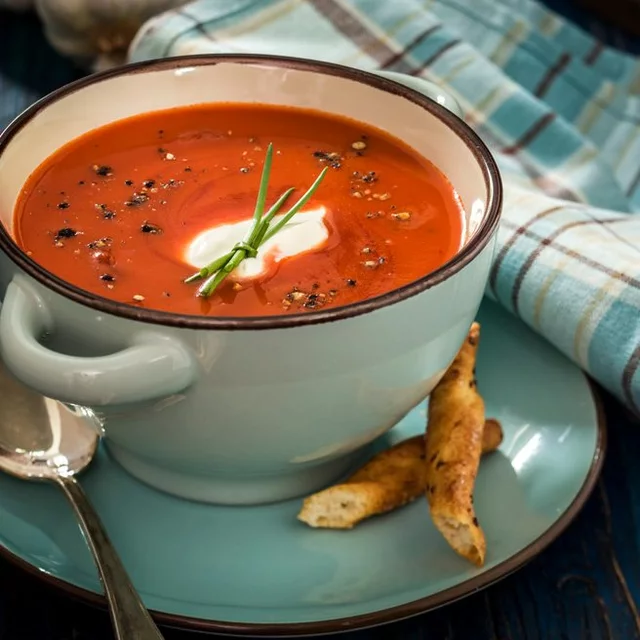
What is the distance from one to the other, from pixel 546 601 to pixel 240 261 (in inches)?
20.8

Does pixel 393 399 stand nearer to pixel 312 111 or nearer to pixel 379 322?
pixel 379 322

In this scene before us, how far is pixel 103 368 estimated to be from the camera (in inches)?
36.6

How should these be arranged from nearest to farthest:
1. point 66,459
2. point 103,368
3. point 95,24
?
point 103,368 → point 66,459 → point 95,24

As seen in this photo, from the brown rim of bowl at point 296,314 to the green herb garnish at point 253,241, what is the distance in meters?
0.16

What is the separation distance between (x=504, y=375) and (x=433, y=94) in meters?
0.39

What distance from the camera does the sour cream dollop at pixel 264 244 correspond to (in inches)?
45.6

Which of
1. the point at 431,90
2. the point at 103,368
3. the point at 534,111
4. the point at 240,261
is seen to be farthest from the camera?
the point at 534,111

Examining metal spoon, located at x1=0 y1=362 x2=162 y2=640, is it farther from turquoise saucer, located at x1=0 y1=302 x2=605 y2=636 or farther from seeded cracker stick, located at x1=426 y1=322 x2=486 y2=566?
seeded cracker stick, located at x1=426 y1=322 x2=486 y2=566

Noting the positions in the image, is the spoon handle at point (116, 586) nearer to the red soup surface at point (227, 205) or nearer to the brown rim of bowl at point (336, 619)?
the brown rim of bowl at point (336, 619)

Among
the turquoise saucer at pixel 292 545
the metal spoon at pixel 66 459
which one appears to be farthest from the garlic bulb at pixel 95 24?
the turquoise saucer at pixel 292 545

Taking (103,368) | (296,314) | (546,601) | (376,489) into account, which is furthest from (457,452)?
(103,368)

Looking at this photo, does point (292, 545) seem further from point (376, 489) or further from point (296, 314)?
point (296, 314)

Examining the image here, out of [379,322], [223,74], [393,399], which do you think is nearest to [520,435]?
[393,399]

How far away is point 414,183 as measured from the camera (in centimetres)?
134
